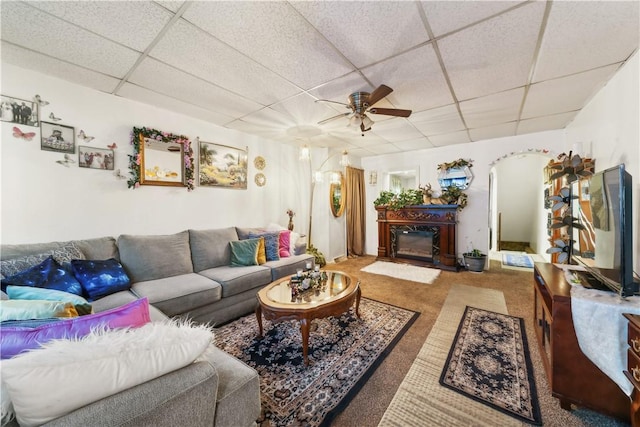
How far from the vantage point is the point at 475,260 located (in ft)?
13.8

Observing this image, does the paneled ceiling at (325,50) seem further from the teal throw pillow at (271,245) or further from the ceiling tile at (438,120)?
the teal throw pillow at (271,245)

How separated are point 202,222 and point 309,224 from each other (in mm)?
2015

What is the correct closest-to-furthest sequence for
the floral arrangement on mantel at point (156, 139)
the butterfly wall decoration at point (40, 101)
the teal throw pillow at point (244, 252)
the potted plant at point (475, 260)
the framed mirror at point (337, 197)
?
the butterfly wall decoration at point (40, 101) < the floral arrangement on mantel at point (156, 139) < the teal throw pillow at point (244, 252) < the potted plant at point (475, 260) < the framed mirror at point (337, 197)

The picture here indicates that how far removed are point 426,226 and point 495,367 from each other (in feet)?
10.4

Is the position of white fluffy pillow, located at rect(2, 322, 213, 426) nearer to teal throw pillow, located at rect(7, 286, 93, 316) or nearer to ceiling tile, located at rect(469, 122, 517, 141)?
teal throw pillow, located at rect(7, 286, 93, 316)

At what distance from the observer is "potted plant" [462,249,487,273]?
13.8 feet

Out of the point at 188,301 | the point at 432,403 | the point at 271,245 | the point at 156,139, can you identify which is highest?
the point at 156,139

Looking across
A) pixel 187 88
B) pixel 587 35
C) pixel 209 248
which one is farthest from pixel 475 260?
pixel 187 88

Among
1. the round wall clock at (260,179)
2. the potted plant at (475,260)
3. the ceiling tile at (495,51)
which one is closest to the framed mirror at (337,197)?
the round wall clock at (260,179)

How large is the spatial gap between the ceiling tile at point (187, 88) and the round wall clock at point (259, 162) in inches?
40.0

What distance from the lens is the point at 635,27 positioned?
5.18ft

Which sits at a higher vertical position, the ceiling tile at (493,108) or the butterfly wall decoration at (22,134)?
the ceiling tile at (493,108)

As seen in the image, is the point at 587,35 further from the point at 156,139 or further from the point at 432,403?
the point at 156,139

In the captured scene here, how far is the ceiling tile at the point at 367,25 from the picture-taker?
1421mm
